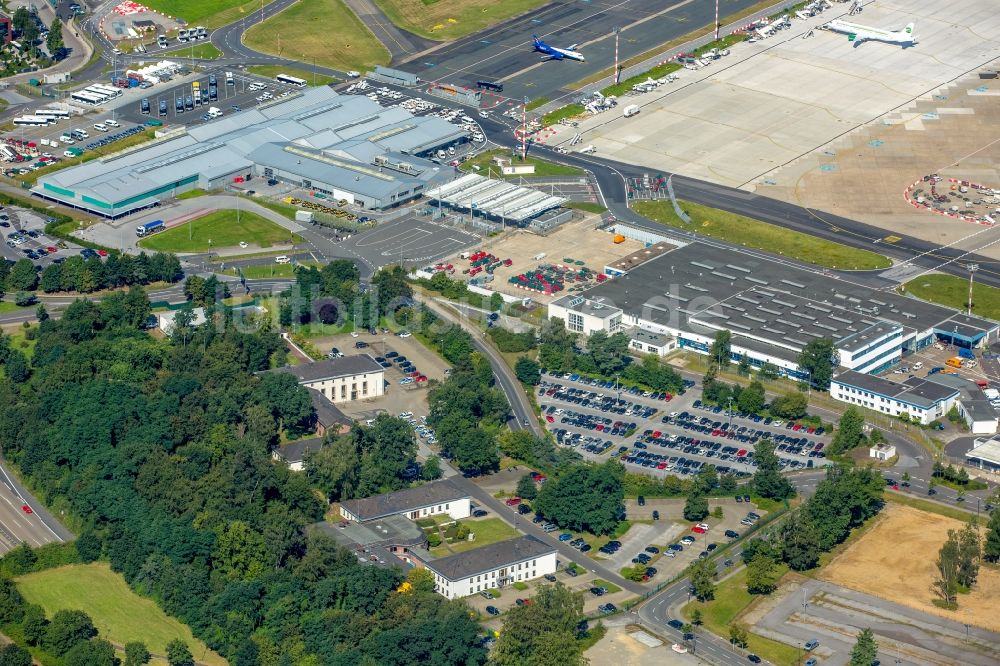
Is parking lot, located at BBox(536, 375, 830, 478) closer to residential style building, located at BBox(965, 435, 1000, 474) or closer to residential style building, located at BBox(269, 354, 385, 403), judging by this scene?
residential style building, located at BBox(965, 435, 1000, 474)

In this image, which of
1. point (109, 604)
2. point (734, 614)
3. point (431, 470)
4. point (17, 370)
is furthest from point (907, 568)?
point (17, 370)

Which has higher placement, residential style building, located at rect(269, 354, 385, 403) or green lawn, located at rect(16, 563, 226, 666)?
residential style building, located at rect(269, 354, 385, 403)

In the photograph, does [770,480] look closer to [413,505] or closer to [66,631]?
[413,505]

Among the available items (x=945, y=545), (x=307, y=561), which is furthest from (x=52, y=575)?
(x=945, y=545)

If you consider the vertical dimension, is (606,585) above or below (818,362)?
below

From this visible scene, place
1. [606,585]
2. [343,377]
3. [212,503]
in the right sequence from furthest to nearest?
[343,377], [212,503], [606,585]

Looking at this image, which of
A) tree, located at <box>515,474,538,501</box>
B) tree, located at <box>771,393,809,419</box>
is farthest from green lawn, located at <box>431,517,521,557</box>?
tree, located at <box>771,393,809,419</box>

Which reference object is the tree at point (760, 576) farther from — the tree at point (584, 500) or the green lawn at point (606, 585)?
the tree at point (584, 500)
